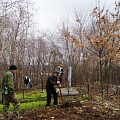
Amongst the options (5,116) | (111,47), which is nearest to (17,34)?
(111,47)

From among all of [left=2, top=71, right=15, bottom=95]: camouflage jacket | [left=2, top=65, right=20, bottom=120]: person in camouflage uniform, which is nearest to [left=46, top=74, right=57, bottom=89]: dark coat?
[left=2, top=65, right=20, bottom=120]: person in camouflage uniform

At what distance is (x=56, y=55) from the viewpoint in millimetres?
21734

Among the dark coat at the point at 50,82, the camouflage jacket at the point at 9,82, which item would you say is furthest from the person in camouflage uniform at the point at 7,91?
the dark coat at the point at 50,82

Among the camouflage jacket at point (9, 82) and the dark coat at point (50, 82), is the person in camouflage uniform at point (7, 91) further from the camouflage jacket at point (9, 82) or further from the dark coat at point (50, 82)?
the dark coat at point (50, 82)

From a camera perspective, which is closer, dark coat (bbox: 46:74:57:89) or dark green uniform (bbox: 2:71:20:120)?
dark green uniform (bbox: 2:71:20:120)

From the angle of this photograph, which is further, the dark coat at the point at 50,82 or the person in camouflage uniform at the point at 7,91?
the dark coat at the point at 50,82

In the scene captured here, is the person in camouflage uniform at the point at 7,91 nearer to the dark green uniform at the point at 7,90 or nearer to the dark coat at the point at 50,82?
the dark green uniform at the point at 7,90

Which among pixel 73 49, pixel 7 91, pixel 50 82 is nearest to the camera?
pixel 7 91

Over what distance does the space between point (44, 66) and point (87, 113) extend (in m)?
18.2

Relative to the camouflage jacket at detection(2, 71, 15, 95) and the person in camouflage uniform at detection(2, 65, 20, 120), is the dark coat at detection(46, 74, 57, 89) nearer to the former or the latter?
the person in camouflage uniform at detection(2, 65, 20, 120)

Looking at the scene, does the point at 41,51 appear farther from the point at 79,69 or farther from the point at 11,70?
the point at 11,70

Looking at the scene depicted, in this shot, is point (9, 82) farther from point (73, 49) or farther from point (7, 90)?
point (73, 49)

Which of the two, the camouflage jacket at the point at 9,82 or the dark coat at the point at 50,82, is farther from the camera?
the dark coat at the point at 50,82

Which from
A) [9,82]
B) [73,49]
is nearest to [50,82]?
[9,82]
